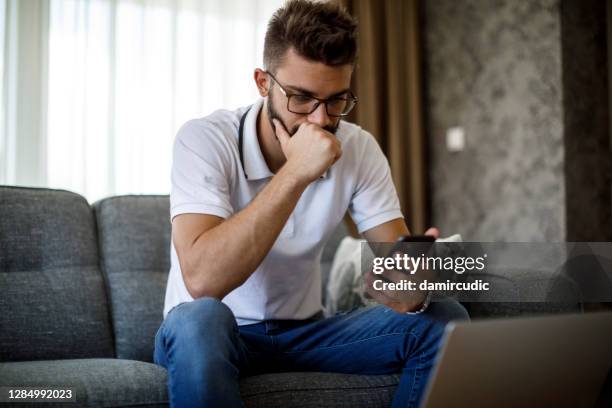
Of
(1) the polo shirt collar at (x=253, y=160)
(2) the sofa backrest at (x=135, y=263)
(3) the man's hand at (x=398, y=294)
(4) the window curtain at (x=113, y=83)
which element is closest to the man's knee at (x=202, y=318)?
(3) the man's hand at (x=398, y=294)

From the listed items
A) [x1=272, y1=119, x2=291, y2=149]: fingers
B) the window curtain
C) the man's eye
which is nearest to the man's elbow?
[x1=272, y1=119, x2=291, y2=149]: fingers

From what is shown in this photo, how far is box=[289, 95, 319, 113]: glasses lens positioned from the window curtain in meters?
1.67

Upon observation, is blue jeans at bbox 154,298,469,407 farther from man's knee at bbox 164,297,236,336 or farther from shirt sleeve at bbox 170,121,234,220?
shirt sleeve at bbox 170,121,234,220

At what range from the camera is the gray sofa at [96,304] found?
1.40 metres

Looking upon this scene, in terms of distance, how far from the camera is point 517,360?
0.94 meters

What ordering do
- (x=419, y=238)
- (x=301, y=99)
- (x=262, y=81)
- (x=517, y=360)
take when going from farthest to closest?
(x=262, y=81) → (x=301, y=99) → (x=419, y=238) → (x=517, y=360)

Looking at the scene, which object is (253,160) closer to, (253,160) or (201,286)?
(253,160)

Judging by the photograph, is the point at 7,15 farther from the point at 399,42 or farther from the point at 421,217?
the point at 421,217

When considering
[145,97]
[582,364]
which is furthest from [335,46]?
[145,97]

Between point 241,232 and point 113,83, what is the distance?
6.24 feet

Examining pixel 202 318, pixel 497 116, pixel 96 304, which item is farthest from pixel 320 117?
pixel 497 116

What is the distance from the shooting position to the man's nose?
152 centimetres

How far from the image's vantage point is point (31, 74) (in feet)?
9.12

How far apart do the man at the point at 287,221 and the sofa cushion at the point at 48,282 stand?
363 mm
